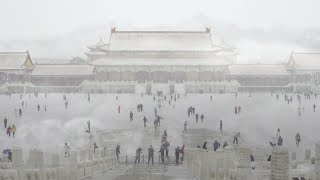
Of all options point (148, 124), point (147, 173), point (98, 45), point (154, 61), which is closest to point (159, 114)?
point (148, 124)

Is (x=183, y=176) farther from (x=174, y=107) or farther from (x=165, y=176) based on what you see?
(x=174, y=107)

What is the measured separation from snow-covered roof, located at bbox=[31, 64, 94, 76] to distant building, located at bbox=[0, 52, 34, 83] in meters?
0.30

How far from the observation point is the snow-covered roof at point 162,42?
2303 cm

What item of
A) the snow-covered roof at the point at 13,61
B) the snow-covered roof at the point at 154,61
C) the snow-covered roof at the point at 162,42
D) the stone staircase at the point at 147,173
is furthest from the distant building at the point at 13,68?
the stone staircase at the point at 147,173

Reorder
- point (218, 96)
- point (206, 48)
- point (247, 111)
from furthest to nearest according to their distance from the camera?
point (206, 48)
point (218, 96)
point (247, 111)

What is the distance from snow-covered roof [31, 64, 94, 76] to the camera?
1998 cm

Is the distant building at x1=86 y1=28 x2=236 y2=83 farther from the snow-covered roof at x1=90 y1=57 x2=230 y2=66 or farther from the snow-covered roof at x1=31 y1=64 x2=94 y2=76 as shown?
the snow-covered roof at x1=31 y1=64 x2=94 y2=76

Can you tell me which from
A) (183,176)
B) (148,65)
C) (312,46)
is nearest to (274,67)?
(148,65)

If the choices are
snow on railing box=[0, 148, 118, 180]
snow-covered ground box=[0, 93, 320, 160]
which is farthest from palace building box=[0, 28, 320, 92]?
snow on railing box=[0, 148, 118, 180]

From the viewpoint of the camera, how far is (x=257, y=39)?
525 inches

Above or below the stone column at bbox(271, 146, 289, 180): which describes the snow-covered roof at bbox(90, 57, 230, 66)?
above

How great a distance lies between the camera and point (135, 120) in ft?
47.1

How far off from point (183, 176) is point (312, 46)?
6.98 m

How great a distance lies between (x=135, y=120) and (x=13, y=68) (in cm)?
849
